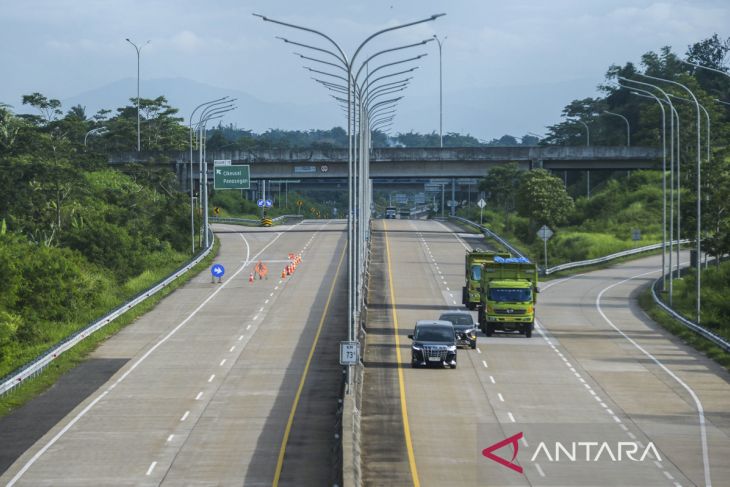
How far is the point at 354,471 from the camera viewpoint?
2664 centimetres

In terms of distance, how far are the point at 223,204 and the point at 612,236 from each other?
238 feet

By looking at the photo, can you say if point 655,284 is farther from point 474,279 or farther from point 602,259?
point 602,259

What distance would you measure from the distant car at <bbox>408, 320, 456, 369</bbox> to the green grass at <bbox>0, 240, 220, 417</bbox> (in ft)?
42.8

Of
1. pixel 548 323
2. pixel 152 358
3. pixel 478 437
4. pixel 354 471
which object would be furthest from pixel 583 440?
pixel 548 323

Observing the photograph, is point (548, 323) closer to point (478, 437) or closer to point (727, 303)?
point (727, 303)

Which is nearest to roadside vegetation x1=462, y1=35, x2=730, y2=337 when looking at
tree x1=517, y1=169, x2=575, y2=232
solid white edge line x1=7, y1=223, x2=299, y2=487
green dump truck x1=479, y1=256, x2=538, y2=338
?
tree x1=517, y1=169, x2=575, y2=232

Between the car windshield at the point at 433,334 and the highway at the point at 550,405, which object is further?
the car windshield at the point at 433,334

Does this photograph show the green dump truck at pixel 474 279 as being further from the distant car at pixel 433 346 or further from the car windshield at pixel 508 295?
the distant car at pixel 433 346

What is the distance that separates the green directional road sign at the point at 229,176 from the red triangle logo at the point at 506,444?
8580 cm

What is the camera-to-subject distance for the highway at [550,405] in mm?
29562

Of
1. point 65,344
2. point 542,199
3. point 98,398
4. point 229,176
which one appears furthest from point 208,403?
point 229,176

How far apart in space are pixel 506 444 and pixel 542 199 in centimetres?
7703

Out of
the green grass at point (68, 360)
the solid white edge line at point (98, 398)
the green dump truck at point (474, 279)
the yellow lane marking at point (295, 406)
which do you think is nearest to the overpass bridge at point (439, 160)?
the solid white edge line at point (98, 398)

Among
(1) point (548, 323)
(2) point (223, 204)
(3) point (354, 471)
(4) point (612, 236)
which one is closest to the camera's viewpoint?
(3) point (354, 471)
